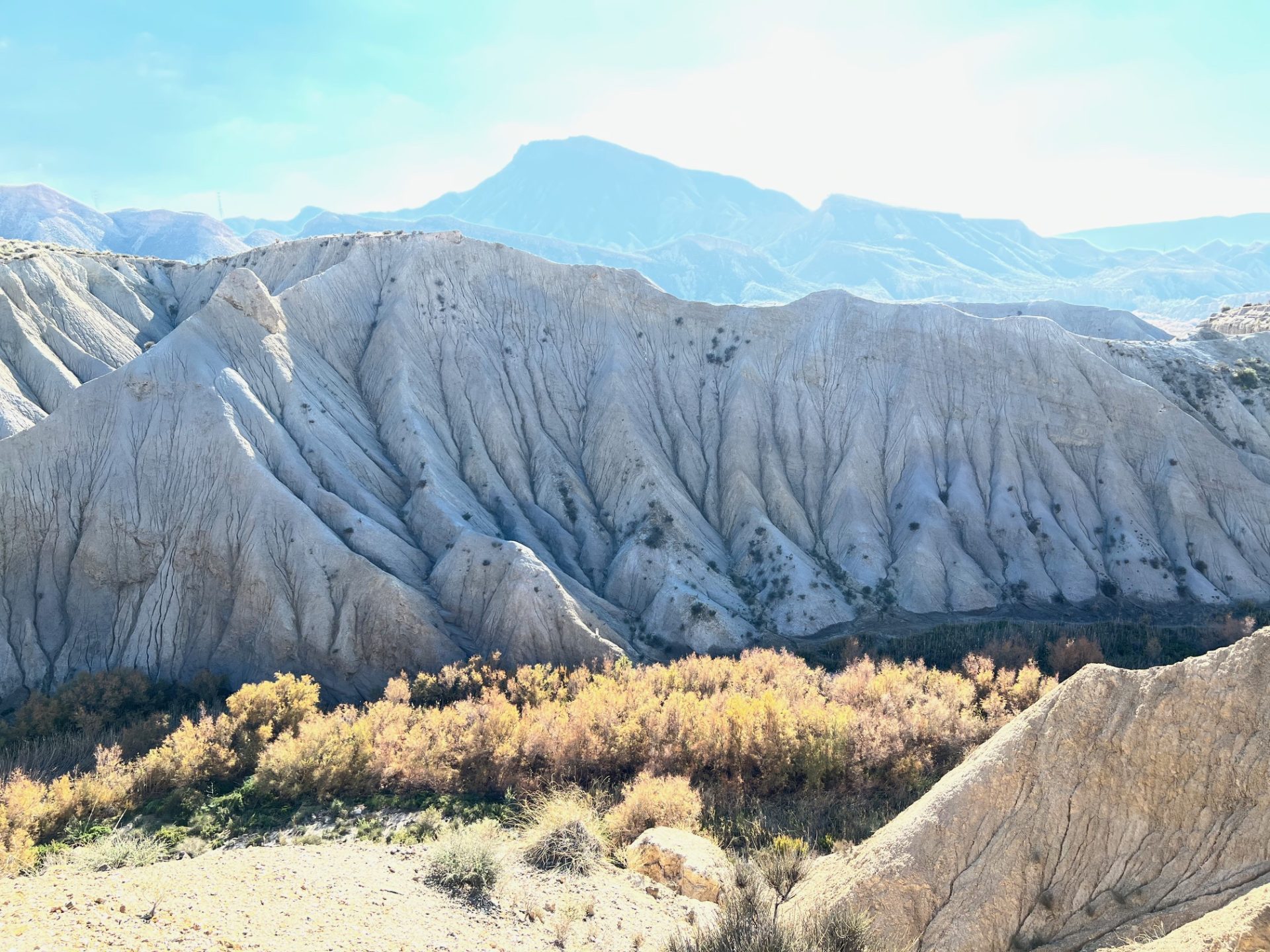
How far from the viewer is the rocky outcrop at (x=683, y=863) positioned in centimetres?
1683

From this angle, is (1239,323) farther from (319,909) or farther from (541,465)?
(319,909)

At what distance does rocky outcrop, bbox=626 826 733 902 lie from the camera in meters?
16.8

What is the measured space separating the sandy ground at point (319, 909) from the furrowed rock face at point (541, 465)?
21221 millimetres

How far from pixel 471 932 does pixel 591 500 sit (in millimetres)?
38091

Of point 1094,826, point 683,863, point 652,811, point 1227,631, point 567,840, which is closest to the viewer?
point 1094,826

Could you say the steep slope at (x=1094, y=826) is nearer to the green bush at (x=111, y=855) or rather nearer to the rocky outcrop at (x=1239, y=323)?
the green bush at (x=111, y=855)

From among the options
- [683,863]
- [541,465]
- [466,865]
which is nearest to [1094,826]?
[683,863]

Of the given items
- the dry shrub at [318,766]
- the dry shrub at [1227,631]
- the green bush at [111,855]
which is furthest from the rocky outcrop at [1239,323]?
the green bush at [111,855]

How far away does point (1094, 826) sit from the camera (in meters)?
13.9

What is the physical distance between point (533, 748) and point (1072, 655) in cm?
2800

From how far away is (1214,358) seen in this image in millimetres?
62062

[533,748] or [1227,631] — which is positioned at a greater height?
[533,748]

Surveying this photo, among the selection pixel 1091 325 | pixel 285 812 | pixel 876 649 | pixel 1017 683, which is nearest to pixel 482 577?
pixel 285 812

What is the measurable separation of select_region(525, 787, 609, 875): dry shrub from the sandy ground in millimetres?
417
